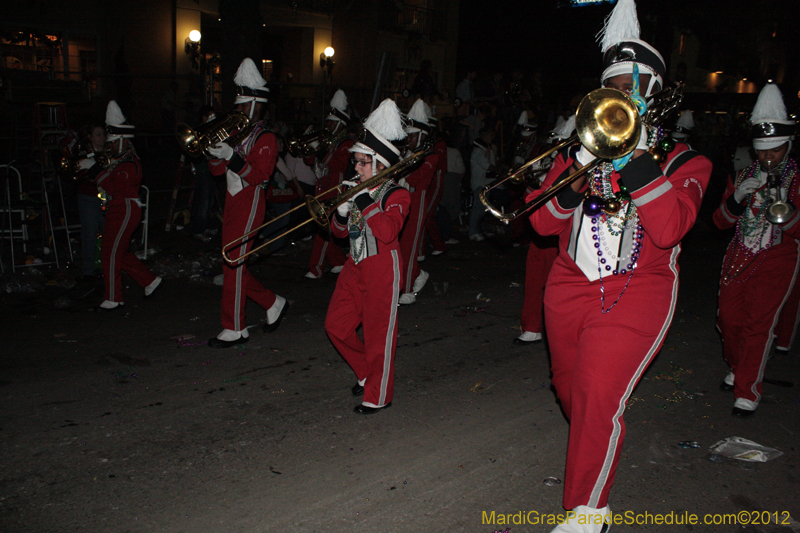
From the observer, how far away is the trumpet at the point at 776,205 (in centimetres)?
421

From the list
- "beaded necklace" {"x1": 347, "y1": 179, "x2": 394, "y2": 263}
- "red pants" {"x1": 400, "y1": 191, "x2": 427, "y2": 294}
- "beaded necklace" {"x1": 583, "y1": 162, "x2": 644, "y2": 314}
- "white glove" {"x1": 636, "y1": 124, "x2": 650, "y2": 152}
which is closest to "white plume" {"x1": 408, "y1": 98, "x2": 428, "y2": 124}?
"red pants" {"x1": 400, "y1": 191, "x2": 427, "y2": 294}

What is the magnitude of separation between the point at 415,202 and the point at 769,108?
11.2 ft

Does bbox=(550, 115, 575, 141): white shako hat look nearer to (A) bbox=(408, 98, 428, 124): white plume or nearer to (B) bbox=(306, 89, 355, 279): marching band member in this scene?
(A) bbox=(408, 98, 428, 124): white plume

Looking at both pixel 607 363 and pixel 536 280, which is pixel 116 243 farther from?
→ pixel 607 363

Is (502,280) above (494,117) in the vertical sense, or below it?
below

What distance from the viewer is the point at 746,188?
4.49 meters

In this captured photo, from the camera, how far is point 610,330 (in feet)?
8.79

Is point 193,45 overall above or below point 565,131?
above

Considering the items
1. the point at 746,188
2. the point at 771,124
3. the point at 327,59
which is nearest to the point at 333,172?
the point at 746,188

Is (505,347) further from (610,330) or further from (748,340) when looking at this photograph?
(610,330)

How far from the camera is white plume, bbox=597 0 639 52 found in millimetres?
2732

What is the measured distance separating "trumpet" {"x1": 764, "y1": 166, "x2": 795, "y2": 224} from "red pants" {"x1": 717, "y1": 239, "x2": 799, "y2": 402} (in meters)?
0.30

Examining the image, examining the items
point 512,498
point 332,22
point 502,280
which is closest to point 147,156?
point 502,280

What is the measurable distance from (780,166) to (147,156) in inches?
427
